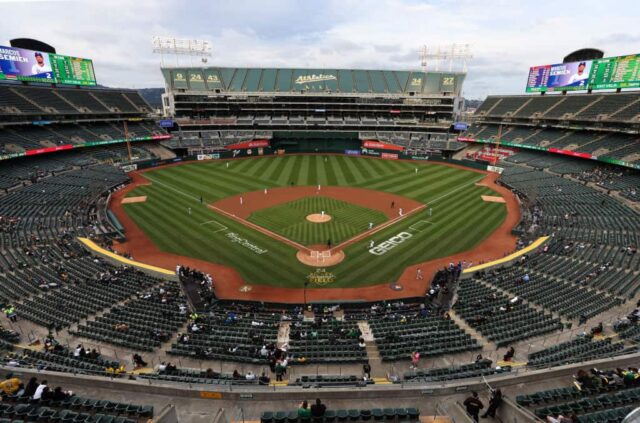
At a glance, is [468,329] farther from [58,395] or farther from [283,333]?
[58,395]

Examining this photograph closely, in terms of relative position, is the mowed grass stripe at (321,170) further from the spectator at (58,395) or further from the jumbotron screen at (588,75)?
the jumbotron screen at (588,75)

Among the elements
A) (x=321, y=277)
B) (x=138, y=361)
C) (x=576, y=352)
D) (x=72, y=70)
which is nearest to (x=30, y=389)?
(x=138, y=361)

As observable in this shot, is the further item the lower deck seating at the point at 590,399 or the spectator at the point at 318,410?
the lower deck seating at the point at 590,399

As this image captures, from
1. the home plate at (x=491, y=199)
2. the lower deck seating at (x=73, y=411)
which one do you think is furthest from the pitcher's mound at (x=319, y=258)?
the home plate at (x=491, y=199)

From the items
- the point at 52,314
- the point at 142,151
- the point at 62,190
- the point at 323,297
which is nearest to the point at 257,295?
the point at 323,297

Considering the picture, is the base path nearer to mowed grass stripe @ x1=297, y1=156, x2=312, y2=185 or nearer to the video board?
mowed grass stripe @ x1=297, y1=156, x2=312, y2=185

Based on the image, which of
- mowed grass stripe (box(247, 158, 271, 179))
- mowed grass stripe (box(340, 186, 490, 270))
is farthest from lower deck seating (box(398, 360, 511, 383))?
mowed grass stripe (box(247, 158, 271, 179))

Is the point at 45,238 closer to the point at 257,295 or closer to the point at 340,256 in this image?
the point at 257,295
